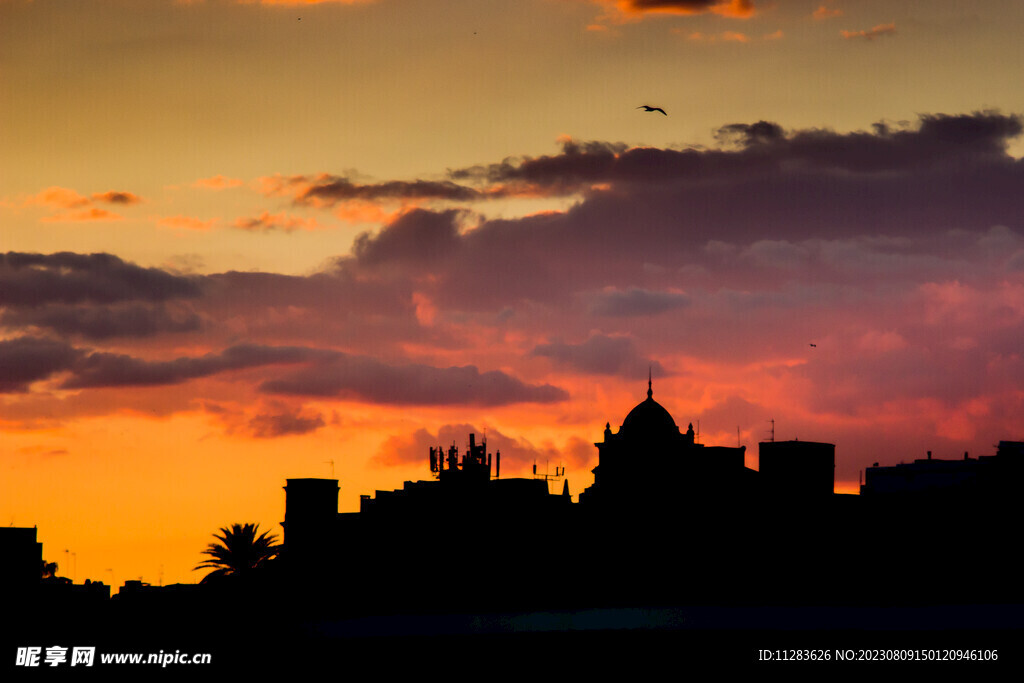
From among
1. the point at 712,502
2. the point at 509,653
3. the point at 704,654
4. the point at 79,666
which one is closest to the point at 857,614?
the point at 704,654

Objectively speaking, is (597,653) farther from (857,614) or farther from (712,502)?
(712,502)

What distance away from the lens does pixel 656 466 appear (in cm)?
13975

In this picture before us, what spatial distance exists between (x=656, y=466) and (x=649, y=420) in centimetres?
701

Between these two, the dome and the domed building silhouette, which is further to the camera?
the dome

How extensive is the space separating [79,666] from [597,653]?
21.5 m

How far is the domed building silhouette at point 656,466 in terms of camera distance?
422 ft

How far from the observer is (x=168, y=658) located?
58969 millimetres

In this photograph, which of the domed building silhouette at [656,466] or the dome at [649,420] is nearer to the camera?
the domed building silhouette at [656,466]

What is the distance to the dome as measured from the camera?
144625 millimetres

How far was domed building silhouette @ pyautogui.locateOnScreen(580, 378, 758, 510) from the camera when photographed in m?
129

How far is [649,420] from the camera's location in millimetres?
145500

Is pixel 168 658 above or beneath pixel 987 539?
beneath

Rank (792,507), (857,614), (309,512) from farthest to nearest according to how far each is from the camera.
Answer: (792,507) → (309,512) → (857,614)

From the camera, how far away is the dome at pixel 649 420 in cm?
14462
